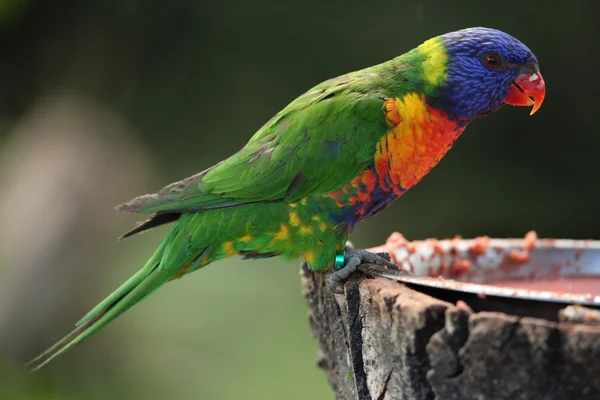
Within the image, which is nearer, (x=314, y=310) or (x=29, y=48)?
(x=314, y=310)

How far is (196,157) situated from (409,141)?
3678 mm

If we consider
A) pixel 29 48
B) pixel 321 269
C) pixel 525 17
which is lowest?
pixel 321 269

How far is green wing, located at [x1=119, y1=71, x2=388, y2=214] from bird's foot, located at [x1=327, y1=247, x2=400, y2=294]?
0.24 m

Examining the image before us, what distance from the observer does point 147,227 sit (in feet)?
6.27

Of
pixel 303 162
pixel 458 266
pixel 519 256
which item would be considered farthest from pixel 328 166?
pixel 519 256

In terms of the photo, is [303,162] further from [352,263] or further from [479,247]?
[479,247]

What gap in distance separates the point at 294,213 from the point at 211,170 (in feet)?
1.02

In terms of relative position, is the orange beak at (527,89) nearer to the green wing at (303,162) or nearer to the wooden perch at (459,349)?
the green wing at (303,162)

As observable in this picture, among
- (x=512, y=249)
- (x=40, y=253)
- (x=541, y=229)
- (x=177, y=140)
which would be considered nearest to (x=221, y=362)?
(x=40, y=253)

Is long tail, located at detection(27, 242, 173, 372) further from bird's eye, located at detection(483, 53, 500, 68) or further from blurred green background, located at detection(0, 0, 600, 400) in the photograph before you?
blurred green background, located at detection(0, 0, 600, 400)

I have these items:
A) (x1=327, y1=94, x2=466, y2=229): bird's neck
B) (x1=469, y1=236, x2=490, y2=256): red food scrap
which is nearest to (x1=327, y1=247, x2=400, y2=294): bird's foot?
(x1=327, y1=94, x2=466, y2=229): bird's neck

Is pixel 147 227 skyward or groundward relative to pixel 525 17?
groundward

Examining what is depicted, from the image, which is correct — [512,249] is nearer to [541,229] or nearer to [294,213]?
[294,213]

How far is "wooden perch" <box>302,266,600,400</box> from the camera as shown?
933 mm
